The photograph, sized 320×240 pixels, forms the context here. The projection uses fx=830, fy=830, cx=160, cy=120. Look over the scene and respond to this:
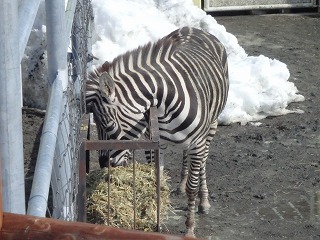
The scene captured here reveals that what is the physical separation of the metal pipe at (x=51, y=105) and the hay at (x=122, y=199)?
6.19 ft

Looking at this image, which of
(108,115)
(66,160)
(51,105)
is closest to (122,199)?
(108,115)

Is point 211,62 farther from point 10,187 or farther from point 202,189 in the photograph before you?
point 10,187

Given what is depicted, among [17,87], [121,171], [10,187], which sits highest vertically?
[17,87]

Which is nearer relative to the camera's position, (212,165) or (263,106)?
(212,165)

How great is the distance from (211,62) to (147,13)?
10.7ft

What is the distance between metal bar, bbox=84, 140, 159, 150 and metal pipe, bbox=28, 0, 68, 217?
100cm

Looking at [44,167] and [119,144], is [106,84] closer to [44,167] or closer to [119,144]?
[119,144]

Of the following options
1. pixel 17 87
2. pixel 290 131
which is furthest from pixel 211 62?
pixel 17 87

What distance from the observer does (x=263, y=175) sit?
770cm

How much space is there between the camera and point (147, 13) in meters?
9.87

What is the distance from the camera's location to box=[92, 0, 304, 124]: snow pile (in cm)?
911

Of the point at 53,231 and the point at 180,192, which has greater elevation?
the point at 53,231

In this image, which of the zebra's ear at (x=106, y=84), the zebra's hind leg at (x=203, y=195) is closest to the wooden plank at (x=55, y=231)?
the zebra's ear at (x=106, y=84)

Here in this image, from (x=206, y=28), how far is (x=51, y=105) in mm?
7300
